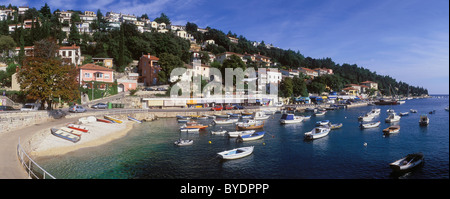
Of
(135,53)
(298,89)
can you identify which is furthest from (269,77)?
(135,53)

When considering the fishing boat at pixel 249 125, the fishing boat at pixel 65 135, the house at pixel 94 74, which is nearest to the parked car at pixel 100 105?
the house at pixel 94 74

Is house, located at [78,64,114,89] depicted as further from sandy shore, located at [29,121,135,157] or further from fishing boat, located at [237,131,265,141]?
fishing boat, located at [237,131,265,141]

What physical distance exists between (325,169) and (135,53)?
69.7 m

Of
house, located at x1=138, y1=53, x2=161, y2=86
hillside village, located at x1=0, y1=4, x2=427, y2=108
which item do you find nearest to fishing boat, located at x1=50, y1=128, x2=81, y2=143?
hillside village, located at x1=0, y1=4, x2=427, y2=108

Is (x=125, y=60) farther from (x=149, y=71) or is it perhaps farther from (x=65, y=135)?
(x=65, y=135)

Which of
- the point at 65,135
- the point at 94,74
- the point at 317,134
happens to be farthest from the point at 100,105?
the point at 317,134

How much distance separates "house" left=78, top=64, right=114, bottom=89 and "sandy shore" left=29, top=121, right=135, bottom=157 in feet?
83.0

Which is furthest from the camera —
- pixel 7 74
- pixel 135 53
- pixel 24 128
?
pixel 135 53

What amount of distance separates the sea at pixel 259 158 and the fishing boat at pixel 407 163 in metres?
0.44

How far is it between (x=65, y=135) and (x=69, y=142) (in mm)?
1518

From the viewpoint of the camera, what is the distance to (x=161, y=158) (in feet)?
72.9

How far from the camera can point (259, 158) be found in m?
23.0
